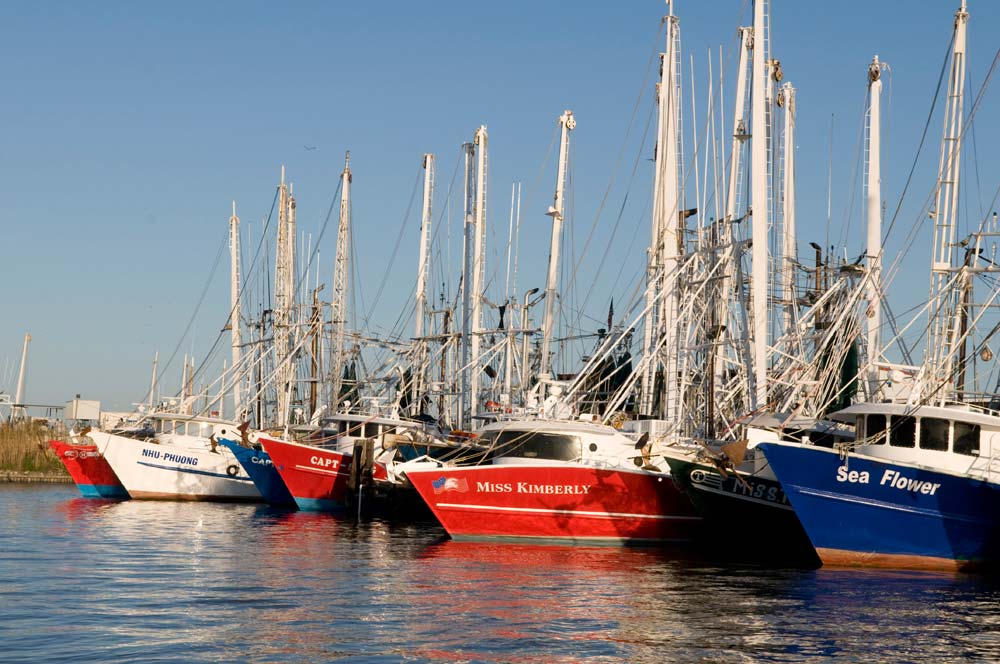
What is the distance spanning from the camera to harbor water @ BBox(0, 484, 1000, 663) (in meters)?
19.8

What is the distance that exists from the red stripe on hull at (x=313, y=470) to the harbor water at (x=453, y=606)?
13.1 metres

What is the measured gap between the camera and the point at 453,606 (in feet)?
78.6

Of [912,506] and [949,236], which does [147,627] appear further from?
[949,236]

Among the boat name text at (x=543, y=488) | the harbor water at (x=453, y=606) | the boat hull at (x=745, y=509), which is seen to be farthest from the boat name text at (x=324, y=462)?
the boat hull at (x=745, y=509)

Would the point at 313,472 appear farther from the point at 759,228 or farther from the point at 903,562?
the point at 903,562

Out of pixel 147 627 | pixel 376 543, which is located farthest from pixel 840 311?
pixel 147 627

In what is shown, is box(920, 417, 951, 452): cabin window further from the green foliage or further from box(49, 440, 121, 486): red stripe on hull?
the green foliage

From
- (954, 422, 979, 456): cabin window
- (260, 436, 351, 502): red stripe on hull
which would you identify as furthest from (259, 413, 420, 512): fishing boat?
(954, 422, 979, 456): cabin window

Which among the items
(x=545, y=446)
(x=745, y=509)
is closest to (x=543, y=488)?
(x=545, y=446)

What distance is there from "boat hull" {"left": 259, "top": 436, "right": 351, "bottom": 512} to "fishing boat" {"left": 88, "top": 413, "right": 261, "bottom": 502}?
27.7ft

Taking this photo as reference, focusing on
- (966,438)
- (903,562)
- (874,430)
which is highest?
(874,430)

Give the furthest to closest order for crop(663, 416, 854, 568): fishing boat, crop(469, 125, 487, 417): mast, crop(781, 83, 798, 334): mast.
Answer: crop(469, 125, 487, 417): mast → crop(781, 83, 798, 334): mast → crop(663, 416, 854, 568): fishing boat

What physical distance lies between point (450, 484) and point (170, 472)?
26.8 m

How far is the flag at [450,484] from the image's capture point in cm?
3603
